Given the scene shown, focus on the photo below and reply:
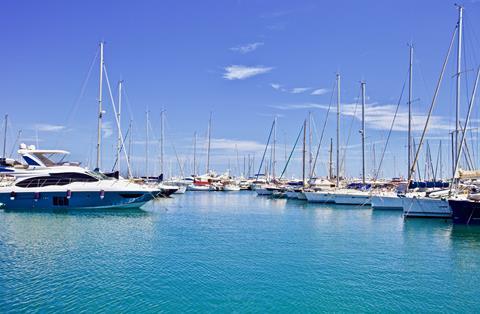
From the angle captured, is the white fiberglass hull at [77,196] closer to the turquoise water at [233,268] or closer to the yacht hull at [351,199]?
the turquoise water at [233,268]

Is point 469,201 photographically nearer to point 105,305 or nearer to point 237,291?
point 237,291

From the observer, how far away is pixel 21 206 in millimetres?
47312

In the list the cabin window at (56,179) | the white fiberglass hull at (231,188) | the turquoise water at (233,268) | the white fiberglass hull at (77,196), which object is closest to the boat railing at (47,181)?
the cabin window at (56,179)

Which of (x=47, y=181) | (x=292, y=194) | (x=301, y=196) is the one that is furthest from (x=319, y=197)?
(x=47, y=181)

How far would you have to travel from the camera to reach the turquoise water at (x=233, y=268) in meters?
16.0

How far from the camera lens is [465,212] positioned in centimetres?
3628

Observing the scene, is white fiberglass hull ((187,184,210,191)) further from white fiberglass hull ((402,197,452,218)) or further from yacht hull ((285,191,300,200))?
white fiberglass hull ((402,197,452,218))

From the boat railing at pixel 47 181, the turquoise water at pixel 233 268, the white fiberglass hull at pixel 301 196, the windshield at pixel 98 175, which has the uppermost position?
the windshield at pixel 98 175

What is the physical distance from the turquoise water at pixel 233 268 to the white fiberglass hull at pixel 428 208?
560 centimetres

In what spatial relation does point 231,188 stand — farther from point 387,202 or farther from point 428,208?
point 428,208

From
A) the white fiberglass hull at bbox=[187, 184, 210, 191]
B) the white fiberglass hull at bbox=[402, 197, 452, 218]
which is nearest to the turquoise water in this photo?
the white fiberglass hull at bbox=[402, 197, 452, 218]

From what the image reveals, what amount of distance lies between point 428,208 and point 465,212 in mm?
5793

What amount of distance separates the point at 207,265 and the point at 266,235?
11661 millimetres

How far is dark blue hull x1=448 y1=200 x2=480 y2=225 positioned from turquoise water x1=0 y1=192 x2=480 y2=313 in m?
1.01
